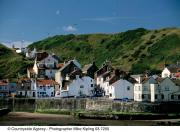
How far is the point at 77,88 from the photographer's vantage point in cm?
2095

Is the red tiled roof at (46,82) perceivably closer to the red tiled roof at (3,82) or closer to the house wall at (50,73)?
the house wall at (50,73)

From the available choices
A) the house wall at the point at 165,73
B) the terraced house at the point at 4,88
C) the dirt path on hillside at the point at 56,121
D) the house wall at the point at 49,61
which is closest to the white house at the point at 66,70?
the house wall at the point at 49,61

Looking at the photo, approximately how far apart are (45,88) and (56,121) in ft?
19.5

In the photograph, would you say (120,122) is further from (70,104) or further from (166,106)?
(70,104)

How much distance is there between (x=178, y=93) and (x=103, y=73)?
468 centimetres

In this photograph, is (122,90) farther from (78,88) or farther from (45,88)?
(45,88)

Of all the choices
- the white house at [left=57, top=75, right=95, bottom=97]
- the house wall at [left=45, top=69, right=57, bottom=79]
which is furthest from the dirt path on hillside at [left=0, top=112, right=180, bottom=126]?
the house wall at [left=45, top=69, right=57, bottom=79]

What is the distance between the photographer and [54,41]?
25734 millimetres

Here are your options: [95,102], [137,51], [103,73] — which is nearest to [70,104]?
[95,102]

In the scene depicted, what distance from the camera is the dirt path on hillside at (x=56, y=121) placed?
14.6 m

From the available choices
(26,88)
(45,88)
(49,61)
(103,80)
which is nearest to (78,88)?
(103,80)

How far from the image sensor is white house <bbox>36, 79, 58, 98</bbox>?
21.0 m

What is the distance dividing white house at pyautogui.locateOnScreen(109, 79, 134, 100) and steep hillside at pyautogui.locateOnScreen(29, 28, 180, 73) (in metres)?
3.35

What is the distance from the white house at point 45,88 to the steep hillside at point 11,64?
1.18 m
